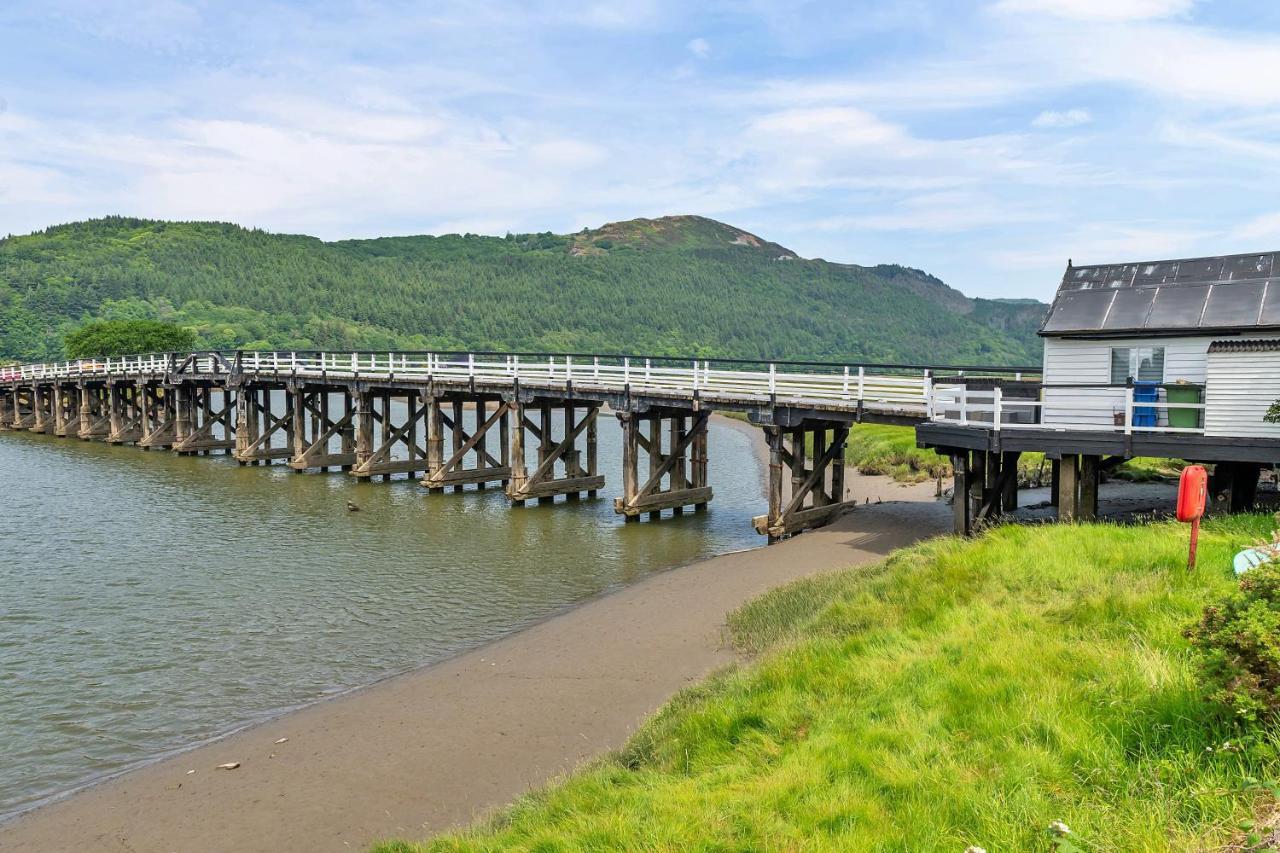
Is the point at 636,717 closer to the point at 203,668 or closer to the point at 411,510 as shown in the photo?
the point at 203,668

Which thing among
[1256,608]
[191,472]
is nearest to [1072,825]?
[1256,608]

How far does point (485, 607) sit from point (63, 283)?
166429 mm

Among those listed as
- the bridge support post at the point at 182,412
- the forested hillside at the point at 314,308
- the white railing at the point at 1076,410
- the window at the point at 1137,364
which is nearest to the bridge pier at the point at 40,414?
the bridge support post at the point at 182,412

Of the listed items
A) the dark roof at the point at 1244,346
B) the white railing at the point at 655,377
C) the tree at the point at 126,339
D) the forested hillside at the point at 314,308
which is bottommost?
the white railing at the point at 655,377

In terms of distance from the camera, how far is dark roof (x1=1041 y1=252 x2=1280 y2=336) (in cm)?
1538

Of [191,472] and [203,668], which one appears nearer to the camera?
[203,668]

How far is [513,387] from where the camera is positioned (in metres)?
29.6

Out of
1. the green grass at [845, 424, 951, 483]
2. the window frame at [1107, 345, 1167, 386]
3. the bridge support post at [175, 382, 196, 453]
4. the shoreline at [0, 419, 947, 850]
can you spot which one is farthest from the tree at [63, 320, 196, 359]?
the window frame at [1107, 345, 1167, 386]

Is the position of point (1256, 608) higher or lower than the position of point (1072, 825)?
higher

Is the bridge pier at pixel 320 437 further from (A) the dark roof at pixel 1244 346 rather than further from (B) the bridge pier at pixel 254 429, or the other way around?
(A) the dark roof at pixel 1244 346

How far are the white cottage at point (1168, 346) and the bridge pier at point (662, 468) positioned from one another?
10254mm

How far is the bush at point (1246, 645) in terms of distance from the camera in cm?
588

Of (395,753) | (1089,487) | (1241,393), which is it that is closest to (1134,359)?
(1241,393)

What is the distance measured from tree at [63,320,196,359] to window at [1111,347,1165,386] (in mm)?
98364
